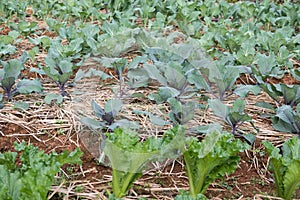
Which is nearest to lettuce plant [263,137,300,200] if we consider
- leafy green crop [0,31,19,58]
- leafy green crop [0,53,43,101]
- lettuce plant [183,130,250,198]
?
lettuce plant [183,130,250,198]

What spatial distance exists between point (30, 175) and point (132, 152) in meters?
0.34

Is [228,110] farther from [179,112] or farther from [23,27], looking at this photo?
[23,27]

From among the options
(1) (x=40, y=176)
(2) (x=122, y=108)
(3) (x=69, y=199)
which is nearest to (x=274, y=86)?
(2) (x=122, y=108)

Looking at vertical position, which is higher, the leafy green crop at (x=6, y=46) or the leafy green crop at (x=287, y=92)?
the leafy green crop at (x=6, y=46)

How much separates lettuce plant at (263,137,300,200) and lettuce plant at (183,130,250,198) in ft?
0.39

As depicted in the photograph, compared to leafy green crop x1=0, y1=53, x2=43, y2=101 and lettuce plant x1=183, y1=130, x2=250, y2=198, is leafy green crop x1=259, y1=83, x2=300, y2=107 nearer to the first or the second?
lettuce plant x1=183, y1=130, x2=250, y2=198

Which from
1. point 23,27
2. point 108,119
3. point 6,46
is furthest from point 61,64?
point 23,27

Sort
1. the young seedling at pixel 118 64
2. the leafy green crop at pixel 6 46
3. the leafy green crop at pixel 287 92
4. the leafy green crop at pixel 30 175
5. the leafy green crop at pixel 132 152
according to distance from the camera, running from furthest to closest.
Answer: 1. the leafy green crop at pixel 6 46
2. the young seedling at pixel 118 64
3. the leafy green crop at pixel 287 92
4. the leafy green crop at pixel 132 152
5. the leafy green crop at pixel 30 175

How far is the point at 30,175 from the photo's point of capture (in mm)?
1521

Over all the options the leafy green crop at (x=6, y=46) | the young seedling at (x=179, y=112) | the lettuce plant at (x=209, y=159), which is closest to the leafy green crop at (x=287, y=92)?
the young seedling at (x=179, y=112)

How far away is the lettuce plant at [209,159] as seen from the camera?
5.52ft

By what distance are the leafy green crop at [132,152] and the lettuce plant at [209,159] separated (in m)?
0.06

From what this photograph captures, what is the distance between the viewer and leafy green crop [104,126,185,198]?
5.44 feet

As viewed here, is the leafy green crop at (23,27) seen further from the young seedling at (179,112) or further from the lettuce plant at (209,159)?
the lettuce plant at (209,159)
